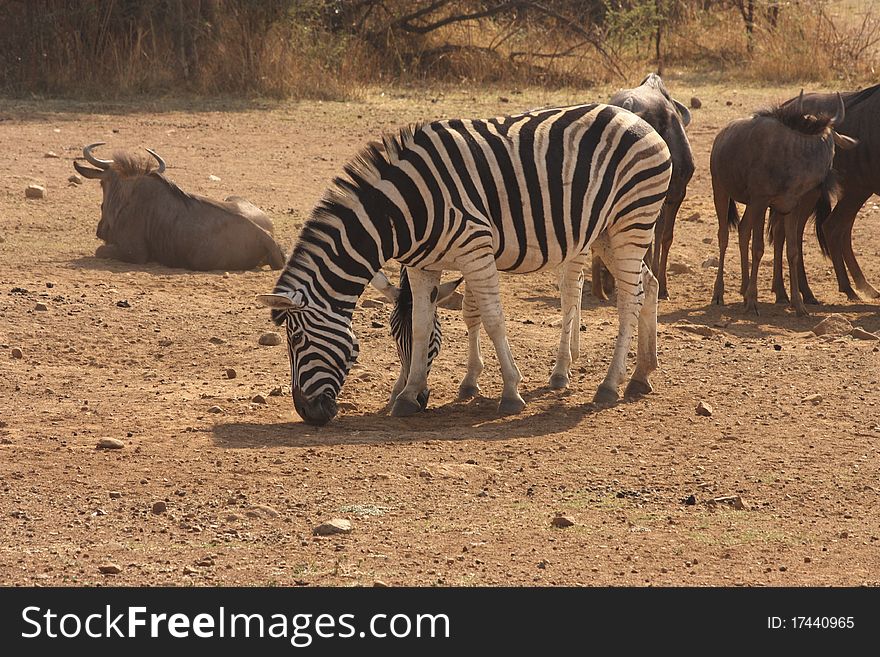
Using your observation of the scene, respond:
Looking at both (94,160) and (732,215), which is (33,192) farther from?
(732,215)

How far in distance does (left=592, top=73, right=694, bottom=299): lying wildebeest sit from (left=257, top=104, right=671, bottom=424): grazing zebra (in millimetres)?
2651

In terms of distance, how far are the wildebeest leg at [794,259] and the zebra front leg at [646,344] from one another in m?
2.87

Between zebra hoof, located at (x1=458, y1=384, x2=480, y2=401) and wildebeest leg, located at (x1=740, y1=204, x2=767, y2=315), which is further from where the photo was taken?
wildebeest leg, located at (x1=740, y1=204, x2=767, y2=315)

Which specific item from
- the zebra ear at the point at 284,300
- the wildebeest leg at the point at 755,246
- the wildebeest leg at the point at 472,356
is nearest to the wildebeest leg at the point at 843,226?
the wildebeest leg at the point at 755,246

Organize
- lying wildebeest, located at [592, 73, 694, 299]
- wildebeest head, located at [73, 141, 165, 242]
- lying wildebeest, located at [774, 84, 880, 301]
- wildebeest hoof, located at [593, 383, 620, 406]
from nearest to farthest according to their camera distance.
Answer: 1. wildebeest hoof, located at [593, 383, 620, 406]
2. lying wildebeest, located at [592, 73, 694, 299]
3. lying wildebeest, located at [774, 84, 880, 301]
4. wildebeest head, located at [73, 141, 165, 242]

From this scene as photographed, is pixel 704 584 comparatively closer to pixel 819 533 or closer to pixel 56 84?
pixel 819 533

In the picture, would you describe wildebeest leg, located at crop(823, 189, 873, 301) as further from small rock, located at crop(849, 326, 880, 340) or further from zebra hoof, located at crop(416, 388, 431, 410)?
zebra hoof, located at crop(416, 388, 431, 410)

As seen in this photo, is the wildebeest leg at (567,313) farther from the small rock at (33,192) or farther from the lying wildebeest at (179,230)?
the small rock at (33,192)

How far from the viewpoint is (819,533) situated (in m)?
5.51

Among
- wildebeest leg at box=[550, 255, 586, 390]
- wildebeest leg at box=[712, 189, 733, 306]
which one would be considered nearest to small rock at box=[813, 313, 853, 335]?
wildebeest leg at box=[712, 189, 733, 306]

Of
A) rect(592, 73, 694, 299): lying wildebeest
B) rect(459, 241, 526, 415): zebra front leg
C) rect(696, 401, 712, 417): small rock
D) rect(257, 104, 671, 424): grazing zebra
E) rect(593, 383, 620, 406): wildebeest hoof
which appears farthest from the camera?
rect(592, 73, 694, 299): lying wildebeest

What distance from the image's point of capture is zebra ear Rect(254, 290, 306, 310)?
22.4 ft

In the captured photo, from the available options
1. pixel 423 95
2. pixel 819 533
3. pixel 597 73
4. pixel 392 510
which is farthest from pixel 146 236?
pixel 597 73

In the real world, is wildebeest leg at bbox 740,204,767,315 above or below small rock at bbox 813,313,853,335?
above
